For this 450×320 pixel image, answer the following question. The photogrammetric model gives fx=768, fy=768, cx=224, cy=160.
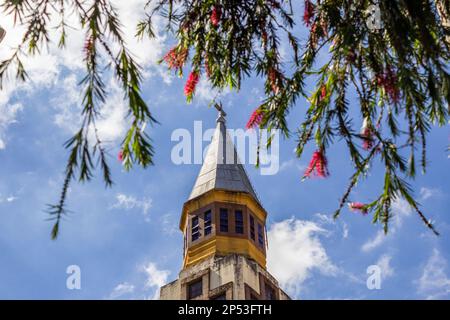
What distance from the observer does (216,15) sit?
7.22m

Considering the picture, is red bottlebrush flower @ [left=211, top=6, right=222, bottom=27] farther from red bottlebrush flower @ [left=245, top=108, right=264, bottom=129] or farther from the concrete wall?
the concrete wall

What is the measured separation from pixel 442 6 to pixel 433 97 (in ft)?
6.59

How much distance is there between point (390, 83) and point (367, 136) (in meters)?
0.49

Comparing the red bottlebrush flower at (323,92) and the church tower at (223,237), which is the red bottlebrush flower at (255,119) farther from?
→ the church tower at (223,237)

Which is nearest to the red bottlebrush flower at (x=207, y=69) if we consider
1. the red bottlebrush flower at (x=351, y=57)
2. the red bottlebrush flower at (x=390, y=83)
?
the red bottlebrush flower at (x=351, y=57)

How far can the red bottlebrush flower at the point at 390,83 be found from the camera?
5650 mm

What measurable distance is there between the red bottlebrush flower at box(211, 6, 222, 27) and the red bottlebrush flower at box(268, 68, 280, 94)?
69 cm

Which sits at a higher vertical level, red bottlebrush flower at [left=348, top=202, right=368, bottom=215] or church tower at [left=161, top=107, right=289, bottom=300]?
church tower at [left=161, top=107, right=289, bottom=300]

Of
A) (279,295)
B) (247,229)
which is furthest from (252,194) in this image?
(279,295)

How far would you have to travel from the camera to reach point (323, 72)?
272 inches

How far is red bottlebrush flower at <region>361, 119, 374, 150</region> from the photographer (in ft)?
19.6

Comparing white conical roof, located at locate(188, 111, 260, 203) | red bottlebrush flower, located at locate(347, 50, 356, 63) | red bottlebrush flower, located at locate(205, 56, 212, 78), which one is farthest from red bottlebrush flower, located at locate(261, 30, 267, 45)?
white conical roof, located at locate(188, 111, 260, 203)

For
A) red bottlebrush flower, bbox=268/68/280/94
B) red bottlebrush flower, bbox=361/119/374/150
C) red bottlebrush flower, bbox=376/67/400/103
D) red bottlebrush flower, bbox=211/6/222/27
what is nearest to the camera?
red bottlebrush flower, bbox=376/67/400/103

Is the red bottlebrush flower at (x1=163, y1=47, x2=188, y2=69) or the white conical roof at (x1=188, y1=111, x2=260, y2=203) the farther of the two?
the white conical roof at (x1=188, y1=111, x2=260, y2=203)
